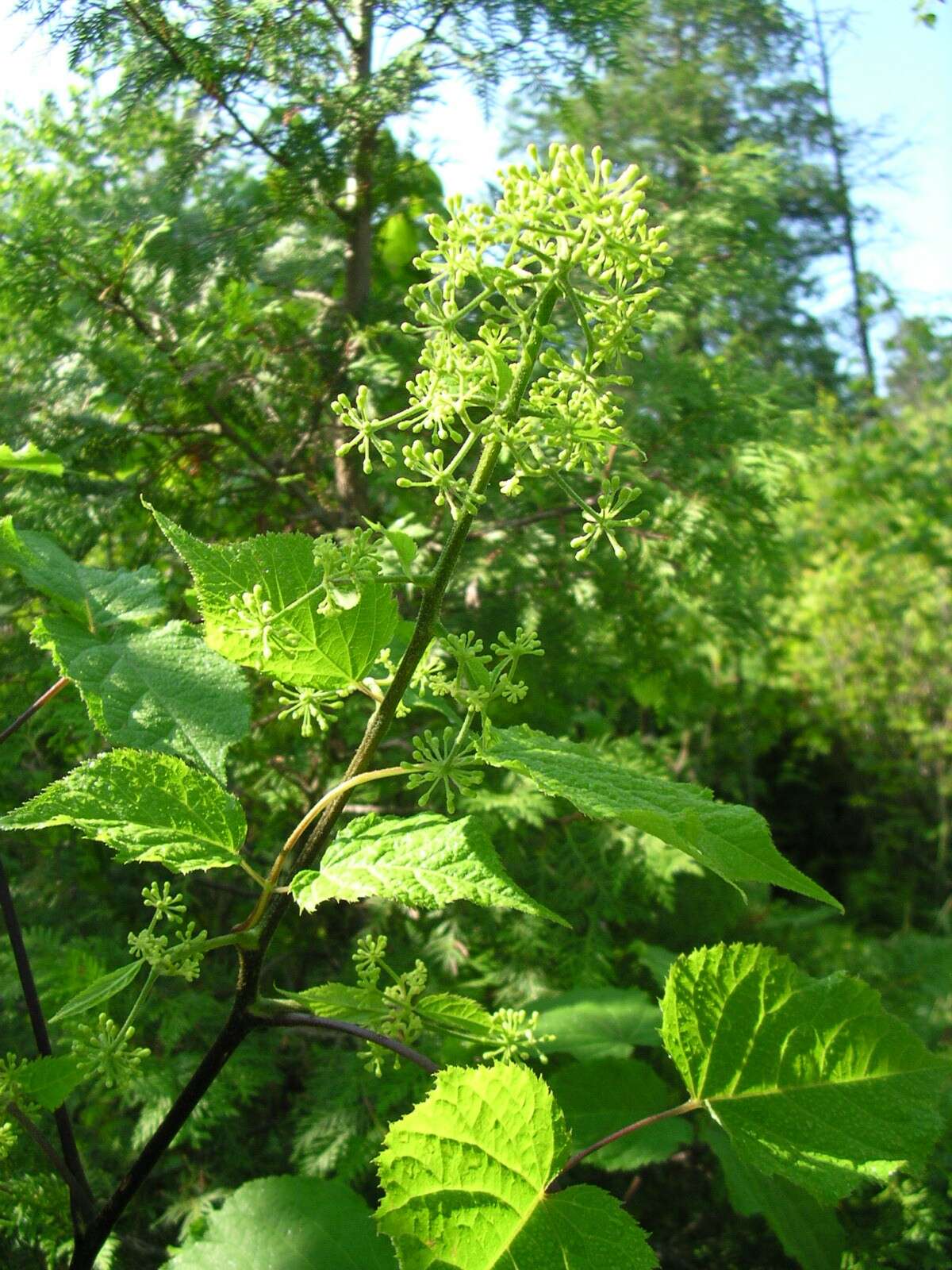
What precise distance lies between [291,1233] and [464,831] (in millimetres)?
613

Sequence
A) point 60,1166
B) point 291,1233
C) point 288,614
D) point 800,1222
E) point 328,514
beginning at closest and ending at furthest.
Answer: point 288,614, point 60,1166, point 291,1233, point 800,1222, point 328,514

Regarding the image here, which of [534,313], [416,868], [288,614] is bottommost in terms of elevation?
[416,868]

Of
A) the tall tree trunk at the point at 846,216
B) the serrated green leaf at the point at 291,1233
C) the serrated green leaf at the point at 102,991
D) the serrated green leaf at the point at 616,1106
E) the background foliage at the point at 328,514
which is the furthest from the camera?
the tall tree trunk at the point at 846,216

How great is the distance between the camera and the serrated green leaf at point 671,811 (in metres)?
0.59

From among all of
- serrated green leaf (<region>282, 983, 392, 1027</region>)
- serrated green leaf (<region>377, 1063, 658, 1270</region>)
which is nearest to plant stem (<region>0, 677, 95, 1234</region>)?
serrated green leaf (<region>282, 983, 392, 1027</region>)

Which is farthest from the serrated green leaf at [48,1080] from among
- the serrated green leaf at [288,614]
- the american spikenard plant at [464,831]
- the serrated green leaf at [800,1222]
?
the serrated green leaf at [800,1222]

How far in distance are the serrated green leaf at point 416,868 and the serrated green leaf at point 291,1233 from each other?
510 mm

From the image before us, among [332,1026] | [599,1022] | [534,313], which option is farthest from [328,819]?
[599,1022]

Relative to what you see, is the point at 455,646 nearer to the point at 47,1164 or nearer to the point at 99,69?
the point at 47,1164

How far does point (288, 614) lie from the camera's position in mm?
746

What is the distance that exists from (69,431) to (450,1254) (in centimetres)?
168

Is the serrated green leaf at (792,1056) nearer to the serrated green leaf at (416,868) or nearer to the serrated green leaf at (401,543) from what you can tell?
the serrated green leaf at (416,868)

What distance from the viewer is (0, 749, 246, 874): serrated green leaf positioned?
0.68 meters

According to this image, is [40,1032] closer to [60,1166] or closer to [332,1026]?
[60,1166]
